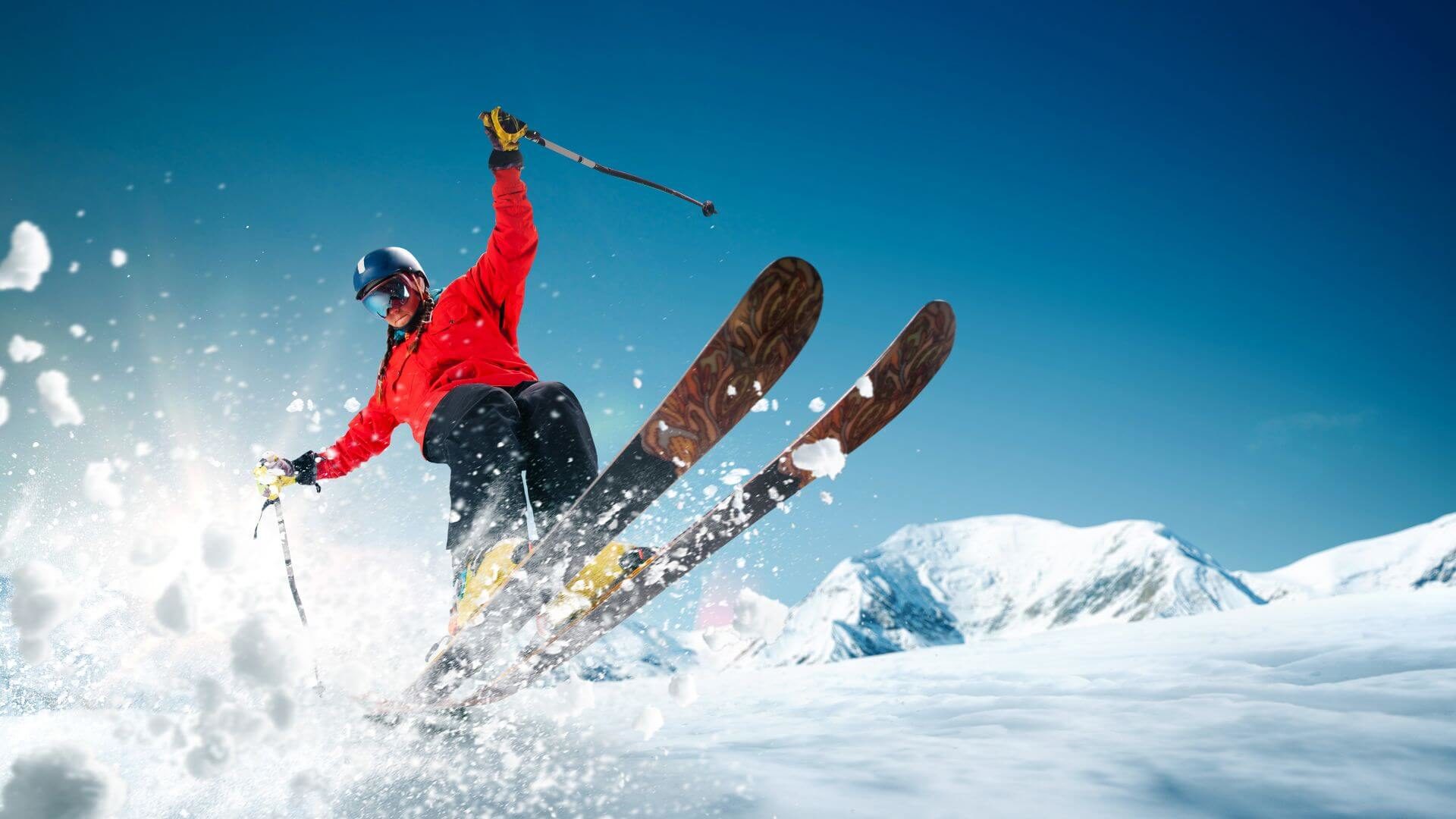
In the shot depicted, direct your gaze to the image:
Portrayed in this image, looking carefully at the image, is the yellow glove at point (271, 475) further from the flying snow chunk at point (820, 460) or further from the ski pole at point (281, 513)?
the flying snow chunk at point (820, 460)

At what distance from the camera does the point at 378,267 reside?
4312 millimetres

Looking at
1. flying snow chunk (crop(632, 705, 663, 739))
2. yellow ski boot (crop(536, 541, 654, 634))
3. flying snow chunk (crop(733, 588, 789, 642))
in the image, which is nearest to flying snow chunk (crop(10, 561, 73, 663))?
yellow ski boot (crop(536, 541, 654, 634))

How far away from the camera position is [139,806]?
7.47ft

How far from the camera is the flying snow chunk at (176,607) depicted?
130 inches

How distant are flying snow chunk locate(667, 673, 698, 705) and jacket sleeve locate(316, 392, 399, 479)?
2.48 metres

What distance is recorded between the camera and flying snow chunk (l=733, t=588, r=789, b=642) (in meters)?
4.18

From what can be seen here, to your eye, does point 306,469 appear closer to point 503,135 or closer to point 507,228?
point 507,228

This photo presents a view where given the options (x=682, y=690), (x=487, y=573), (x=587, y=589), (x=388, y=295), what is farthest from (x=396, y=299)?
(x=682, y=690)

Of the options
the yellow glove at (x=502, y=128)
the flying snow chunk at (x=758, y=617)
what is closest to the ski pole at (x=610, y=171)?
the yellow glove at (x=502, y=128)

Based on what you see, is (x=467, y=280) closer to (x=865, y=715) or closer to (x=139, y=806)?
(x=139, y=806)

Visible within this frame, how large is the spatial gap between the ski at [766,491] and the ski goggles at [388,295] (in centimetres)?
212

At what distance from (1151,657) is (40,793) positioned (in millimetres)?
4476

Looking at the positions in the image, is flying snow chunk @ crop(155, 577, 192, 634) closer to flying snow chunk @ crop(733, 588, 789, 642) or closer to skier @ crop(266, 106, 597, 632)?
skier @ crop(266, 106, 597, 632)

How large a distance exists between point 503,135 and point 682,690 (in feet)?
10.1
